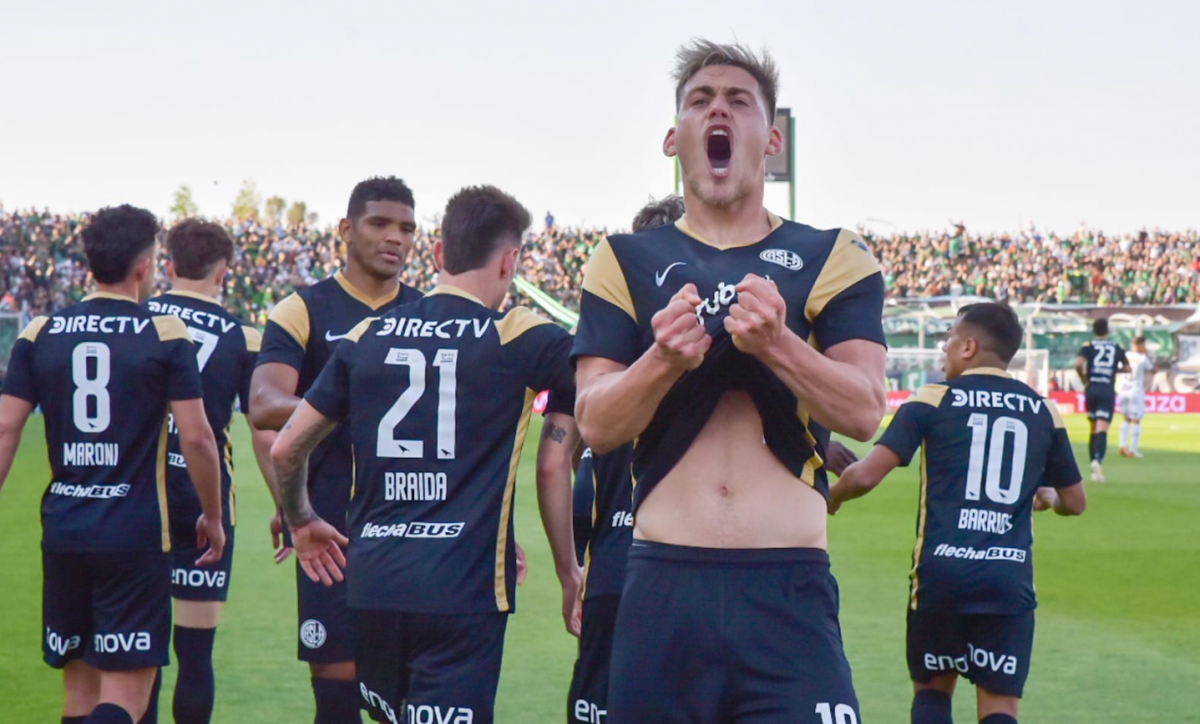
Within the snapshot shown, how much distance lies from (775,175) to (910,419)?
11.7 metres

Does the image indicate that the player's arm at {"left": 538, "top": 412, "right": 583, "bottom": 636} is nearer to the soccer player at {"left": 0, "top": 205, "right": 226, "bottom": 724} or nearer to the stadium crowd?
the soccer player at {"left": 0, "top": 205, "right": 226, "bottom": 724}

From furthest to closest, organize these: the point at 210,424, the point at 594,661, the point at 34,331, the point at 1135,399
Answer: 1. the point at 1135,399
2. the point at 210,424
3. the point at 34,331
4. the point at 594,661

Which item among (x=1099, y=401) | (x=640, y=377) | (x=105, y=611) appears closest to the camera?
(x=640, y=377)

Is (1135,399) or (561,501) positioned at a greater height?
(561,501)

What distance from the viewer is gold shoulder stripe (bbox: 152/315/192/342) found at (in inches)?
218

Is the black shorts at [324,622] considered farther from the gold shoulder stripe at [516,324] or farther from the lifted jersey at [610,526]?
the gold shoulder stripe at [516,324]

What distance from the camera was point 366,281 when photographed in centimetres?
569

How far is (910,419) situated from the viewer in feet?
18.8

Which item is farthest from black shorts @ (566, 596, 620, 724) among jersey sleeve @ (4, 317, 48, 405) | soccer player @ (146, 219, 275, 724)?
jersey sleeve @ (4, 317, 48, 405)

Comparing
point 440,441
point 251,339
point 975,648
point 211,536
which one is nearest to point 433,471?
point 440,441

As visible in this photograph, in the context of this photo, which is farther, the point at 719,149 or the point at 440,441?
the point at 440,441

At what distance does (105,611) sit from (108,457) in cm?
59

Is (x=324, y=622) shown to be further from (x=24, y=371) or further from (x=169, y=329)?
(x=24, y=371)

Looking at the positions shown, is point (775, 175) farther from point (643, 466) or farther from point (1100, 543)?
point (643, 466)
